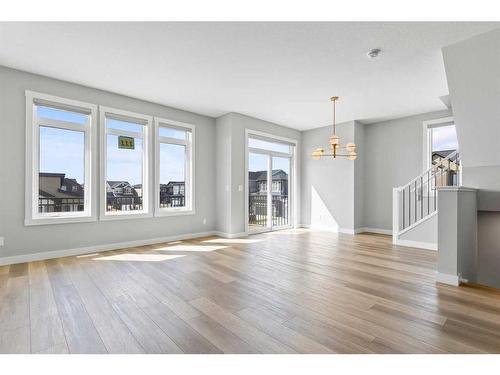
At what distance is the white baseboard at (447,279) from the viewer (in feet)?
9.45

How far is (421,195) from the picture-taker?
534 centimetres

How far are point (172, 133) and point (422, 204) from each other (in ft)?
18.3

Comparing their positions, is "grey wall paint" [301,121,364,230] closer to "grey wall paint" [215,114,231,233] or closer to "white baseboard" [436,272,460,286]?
"grey wall paint" [215,114,231,233]

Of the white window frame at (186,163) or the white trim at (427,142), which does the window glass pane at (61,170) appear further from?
the white trim at (427,142)

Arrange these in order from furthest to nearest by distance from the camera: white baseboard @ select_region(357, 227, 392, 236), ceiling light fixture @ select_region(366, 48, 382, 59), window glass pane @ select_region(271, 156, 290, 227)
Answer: window glass pane @ select_region(271, 156, 290, 227), white baseboard @ select_region(357, 227, 392, 236), ceiling light fixture @ select_region(366, 48, 382, 59)

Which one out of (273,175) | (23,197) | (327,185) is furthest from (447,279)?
(23,197)

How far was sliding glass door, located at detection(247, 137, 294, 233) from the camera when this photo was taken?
642 centimetres

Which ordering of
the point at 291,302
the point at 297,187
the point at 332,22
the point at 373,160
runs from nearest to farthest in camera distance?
the point at 291,302 → the point at 332,22 → the point at 373,160 → the point at 297,187

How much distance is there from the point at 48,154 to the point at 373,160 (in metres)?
6.92

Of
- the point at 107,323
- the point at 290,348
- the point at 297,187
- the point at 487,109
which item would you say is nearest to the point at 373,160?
the point at 297,187

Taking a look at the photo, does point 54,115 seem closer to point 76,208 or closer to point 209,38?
point 76,208

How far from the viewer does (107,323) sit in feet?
6.72

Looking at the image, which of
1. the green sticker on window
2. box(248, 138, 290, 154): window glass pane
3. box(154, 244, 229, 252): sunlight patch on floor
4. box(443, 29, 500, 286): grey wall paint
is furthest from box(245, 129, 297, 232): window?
box(443, 29, 500, 286): grey wall paint

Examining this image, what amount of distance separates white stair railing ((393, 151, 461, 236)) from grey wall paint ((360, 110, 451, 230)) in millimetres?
518
